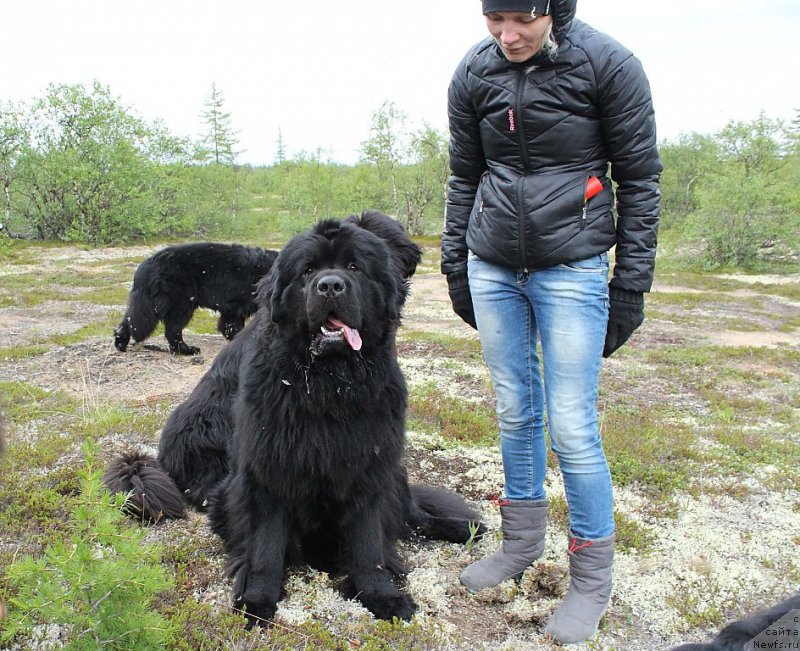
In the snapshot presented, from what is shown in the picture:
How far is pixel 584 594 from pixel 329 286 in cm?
166

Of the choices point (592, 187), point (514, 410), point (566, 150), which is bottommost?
point (514, 410)

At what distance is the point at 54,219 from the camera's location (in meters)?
22.1

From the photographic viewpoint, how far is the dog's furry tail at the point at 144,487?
3.31 m

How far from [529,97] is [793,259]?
19.9m

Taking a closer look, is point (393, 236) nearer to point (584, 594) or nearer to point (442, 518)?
point (442, 518)

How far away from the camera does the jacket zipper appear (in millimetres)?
2318

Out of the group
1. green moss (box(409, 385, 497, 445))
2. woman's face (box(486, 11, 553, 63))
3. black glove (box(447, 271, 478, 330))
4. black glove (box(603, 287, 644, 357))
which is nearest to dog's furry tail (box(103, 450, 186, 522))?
black glove (box(447, 271, 478, 330))

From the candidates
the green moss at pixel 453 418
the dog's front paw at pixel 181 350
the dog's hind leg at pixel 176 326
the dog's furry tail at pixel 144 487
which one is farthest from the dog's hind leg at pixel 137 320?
the dog's furry tail at pixel 144 487

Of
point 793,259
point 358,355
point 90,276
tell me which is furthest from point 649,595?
point 793,259

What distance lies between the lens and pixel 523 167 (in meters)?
2.42

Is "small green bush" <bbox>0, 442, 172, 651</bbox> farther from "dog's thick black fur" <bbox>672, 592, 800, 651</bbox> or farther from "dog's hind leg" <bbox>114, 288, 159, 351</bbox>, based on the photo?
"dog's hind leg" <bbox>114, 288, 159, 351</bbox>

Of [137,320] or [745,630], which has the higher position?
[745,630]

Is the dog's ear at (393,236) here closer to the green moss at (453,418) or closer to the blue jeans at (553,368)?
the blue jeans at (553,368)

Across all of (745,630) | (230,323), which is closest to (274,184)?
(230,323)
